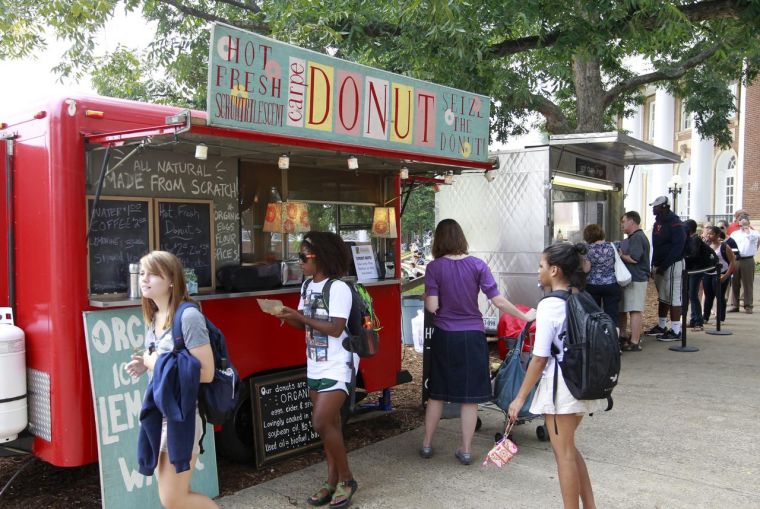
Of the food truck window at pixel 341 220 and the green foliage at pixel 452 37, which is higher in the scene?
the green foliage at pixel 452 37

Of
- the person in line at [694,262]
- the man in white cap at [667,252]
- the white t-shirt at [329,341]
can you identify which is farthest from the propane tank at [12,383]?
the person in line at [694,262]

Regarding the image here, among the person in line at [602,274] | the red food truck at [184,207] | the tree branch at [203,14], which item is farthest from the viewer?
the tree branch at [203,14]

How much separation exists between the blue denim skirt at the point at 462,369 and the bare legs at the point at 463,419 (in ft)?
0.25

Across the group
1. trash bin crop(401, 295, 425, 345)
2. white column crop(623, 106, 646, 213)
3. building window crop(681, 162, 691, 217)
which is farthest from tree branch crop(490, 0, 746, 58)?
white column crop(623, 106, 646, 213)

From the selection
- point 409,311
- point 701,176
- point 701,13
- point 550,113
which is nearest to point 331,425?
point 409,311

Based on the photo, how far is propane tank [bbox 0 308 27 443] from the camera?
3650mm

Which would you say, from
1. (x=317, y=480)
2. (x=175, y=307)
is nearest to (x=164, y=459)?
(x=175, y=307)

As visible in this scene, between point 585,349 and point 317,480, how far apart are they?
7.17 ft

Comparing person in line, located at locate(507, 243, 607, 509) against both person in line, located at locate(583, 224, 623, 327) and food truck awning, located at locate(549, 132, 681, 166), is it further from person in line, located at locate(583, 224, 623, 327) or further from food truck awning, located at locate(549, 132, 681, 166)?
person in line, located at locate(583, 224, 623, 327)

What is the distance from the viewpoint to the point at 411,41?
8.57 metres

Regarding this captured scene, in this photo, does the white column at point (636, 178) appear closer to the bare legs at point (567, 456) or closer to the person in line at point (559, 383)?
the person in line at point (559, 383)

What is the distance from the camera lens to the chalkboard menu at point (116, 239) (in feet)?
12.8

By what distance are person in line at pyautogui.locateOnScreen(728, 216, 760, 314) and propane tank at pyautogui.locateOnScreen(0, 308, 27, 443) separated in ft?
39.1

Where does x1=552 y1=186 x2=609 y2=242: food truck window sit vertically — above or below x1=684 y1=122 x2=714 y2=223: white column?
below
